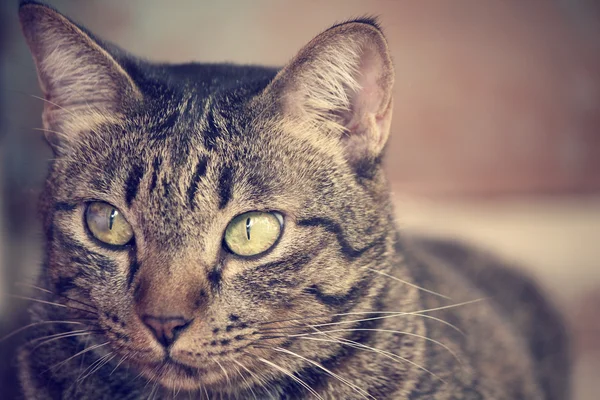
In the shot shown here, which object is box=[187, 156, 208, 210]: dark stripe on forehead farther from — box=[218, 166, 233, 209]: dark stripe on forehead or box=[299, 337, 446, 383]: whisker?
box=[299, 337, 446, 383]: whisker

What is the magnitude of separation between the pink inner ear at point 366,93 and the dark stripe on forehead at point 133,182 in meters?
0.35

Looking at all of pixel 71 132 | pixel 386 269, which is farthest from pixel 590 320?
pixel 71 132

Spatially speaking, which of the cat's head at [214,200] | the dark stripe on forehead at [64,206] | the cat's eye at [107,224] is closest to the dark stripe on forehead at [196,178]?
the cat's head at [214,200]

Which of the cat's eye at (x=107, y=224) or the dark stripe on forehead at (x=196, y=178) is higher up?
the dark stripe on forehead at (x=196, y=178)

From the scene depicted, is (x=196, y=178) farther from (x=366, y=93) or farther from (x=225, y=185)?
(x=366, y=93)

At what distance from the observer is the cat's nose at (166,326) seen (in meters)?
0.81

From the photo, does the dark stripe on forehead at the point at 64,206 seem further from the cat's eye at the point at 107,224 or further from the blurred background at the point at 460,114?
the blurred background at the point at 460,114

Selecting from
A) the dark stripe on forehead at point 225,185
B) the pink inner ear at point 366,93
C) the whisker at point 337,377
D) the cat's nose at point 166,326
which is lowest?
the whisker at point 337,377

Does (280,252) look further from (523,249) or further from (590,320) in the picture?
(590,320)

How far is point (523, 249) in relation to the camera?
1.91m

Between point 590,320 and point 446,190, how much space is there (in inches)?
28.4

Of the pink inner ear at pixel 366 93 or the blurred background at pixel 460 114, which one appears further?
the blurred background at pixel 460 114

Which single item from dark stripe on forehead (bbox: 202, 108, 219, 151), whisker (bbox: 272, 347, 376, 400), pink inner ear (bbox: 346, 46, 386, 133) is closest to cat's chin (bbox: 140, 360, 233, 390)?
whisker (bbox: 272, 347, 376, 400)

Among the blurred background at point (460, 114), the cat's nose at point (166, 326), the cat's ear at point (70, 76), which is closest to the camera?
the cat's nose at point (166, 326)
